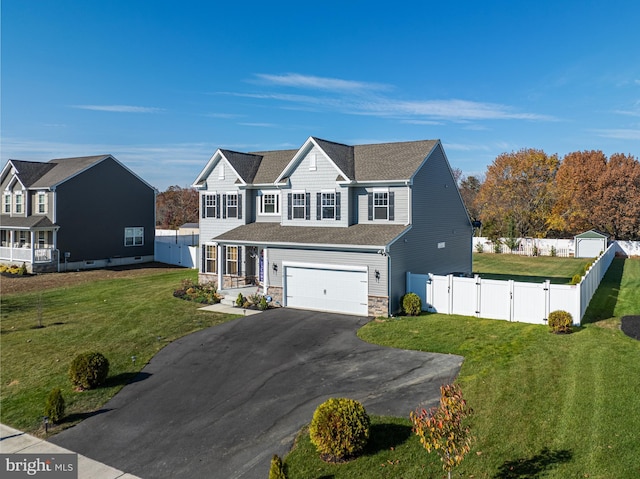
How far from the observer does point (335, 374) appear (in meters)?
14.4

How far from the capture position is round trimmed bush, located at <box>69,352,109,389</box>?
1399cm

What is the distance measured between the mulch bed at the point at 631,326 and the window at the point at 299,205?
16122 millimetres

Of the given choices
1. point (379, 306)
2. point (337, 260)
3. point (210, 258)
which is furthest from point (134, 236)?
point (379, 306)

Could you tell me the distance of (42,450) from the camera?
1088cm

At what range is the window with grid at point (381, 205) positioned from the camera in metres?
23.9

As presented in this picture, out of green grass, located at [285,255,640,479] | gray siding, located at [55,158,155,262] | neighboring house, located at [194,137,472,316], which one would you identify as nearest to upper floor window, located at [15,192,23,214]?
gray siding, located at [55,158,155,262]

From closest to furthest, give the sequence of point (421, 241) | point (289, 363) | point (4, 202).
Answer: point (289, 363), point (421, 241), point (4, 202)

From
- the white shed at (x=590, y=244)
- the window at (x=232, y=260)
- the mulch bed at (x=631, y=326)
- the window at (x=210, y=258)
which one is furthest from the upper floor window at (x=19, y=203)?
the white shed at (x=590, y=244)

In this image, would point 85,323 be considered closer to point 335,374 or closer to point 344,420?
point 335,374

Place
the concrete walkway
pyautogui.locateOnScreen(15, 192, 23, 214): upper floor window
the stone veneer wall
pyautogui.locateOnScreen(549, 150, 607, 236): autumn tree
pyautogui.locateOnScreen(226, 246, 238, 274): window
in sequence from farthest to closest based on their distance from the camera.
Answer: pyautogui.locateOnScreen(549, 150, 607, 236): autumn tree < pyautogui.locateOnScreen(15, 192, 23, 214): upper floor window < pyautogui.locateOnScreen(226, 246, 238, 274): window < the stone veneer wall < the concrete walkway

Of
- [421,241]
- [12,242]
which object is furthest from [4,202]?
[421,241]

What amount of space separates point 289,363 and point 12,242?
3611 centimetres

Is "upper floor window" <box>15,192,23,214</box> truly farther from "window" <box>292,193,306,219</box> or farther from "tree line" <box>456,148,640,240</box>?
"tree line" <box>456,148,640,240</box>

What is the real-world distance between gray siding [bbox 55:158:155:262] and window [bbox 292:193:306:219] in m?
22.8
